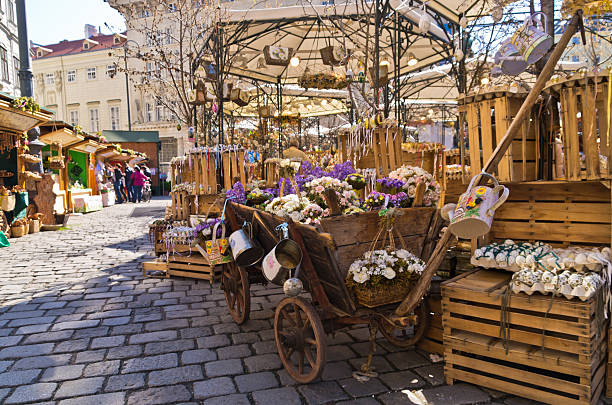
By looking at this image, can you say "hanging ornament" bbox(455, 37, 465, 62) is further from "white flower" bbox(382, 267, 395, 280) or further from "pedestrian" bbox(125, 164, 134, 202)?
"pedestrian" bbox(125, 164, 134, 202)

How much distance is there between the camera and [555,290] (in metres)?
2.64

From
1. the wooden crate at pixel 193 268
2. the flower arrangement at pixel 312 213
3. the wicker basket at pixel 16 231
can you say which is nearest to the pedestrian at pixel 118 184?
the wicker basket at pixel 16 231

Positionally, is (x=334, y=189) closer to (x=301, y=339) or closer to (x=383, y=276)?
(x=383, y=276)

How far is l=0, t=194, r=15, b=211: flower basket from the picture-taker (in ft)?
32.6

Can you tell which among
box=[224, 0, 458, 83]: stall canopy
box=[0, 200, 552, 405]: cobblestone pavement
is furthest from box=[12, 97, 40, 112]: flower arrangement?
box=[0, 200, 552, 405]: cobblestone pavement

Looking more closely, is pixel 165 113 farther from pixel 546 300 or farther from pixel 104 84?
pixel 546 300

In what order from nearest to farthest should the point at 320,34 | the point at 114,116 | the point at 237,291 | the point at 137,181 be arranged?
the point at 237,291, the point at 320,34, the point at 137,181, the point at 114,116

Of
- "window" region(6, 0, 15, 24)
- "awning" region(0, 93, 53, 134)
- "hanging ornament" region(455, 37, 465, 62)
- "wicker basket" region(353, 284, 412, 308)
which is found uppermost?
"window" region(6, 0, 15, 24)

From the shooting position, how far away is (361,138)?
5.91m

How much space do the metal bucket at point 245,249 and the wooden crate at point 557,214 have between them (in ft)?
6.94

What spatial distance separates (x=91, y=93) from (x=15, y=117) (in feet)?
126

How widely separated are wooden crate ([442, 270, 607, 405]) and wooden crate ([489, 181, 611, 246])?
698mm

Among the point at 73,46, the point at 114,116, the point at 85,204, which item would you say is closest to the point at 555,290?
the point at 85,204

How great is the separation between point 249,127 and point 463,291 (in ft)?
66.2
